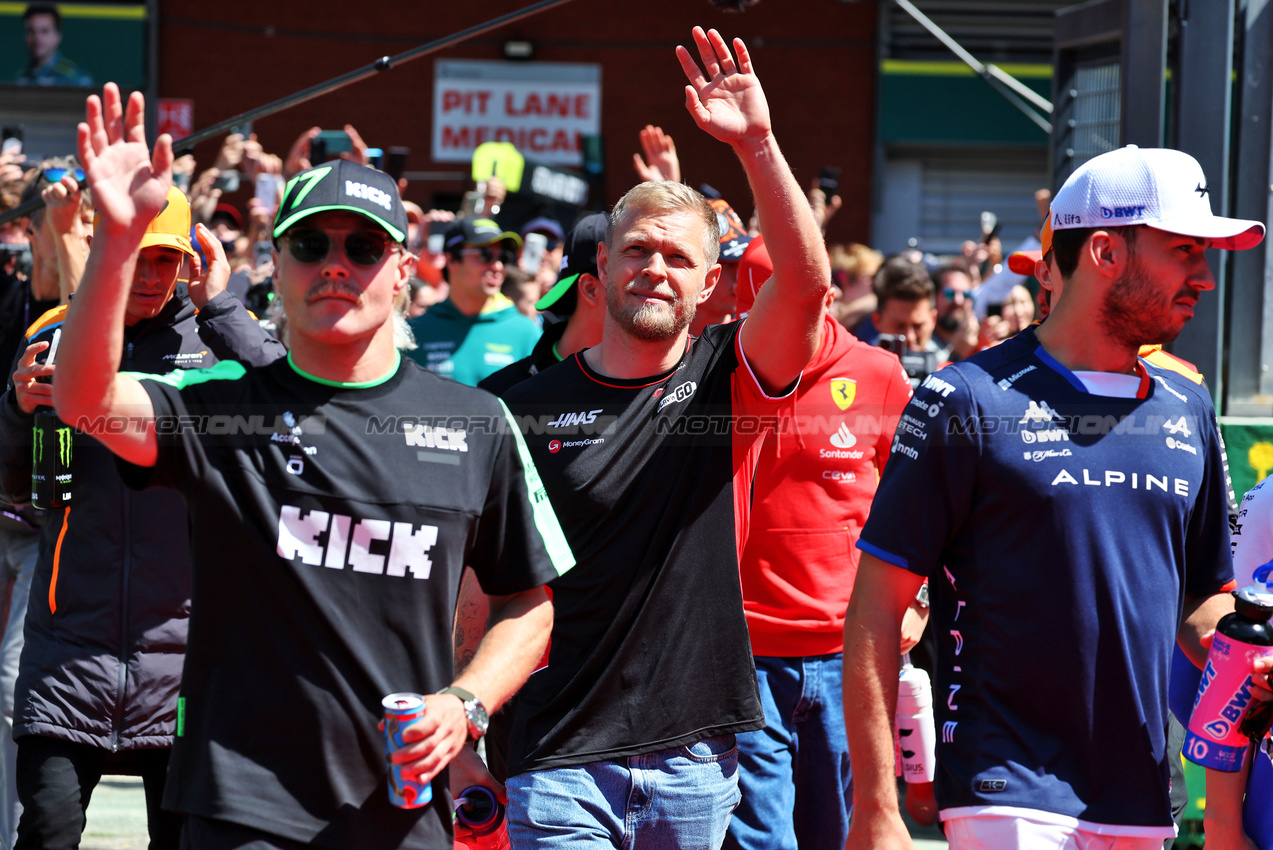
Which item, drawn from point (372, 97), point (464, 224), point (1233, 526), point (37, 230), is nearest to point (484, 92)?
point (372, 97)

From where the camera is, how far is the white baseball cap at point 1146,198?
2.94 meters

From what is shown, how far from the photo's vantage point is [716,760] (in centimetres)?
340

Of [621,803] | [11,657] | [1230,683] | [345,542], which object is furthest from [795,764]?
[11,657]

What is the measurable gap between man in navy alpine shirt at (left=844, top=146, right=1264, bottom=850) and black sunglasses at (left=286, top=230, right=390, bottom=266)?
1212 millimetres

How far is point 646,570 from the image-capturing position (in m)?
3.34

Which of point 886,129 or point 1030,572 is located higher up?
point 886,129

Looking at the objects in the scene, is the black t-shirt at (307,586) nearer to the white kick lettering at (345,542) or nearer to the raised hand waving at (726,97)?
the white kick lettering at (345,542)

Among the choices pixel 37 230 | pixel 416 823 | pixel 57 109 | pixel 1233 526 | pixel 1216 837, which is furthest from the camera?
pixel 57 109

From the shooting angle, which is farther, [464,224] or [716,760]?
[464,224]

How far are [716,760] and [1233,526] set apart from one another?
1641 millimetres

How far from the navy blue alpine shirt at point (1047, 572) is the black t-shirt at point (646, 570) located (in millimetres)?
558

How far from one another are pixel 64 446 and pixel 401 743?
1.90m

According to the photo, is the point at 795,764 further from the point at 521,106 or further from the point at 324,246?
the point at 521,106

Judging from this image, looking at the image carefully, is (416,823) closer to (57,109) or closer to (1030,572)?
(1030,572)
